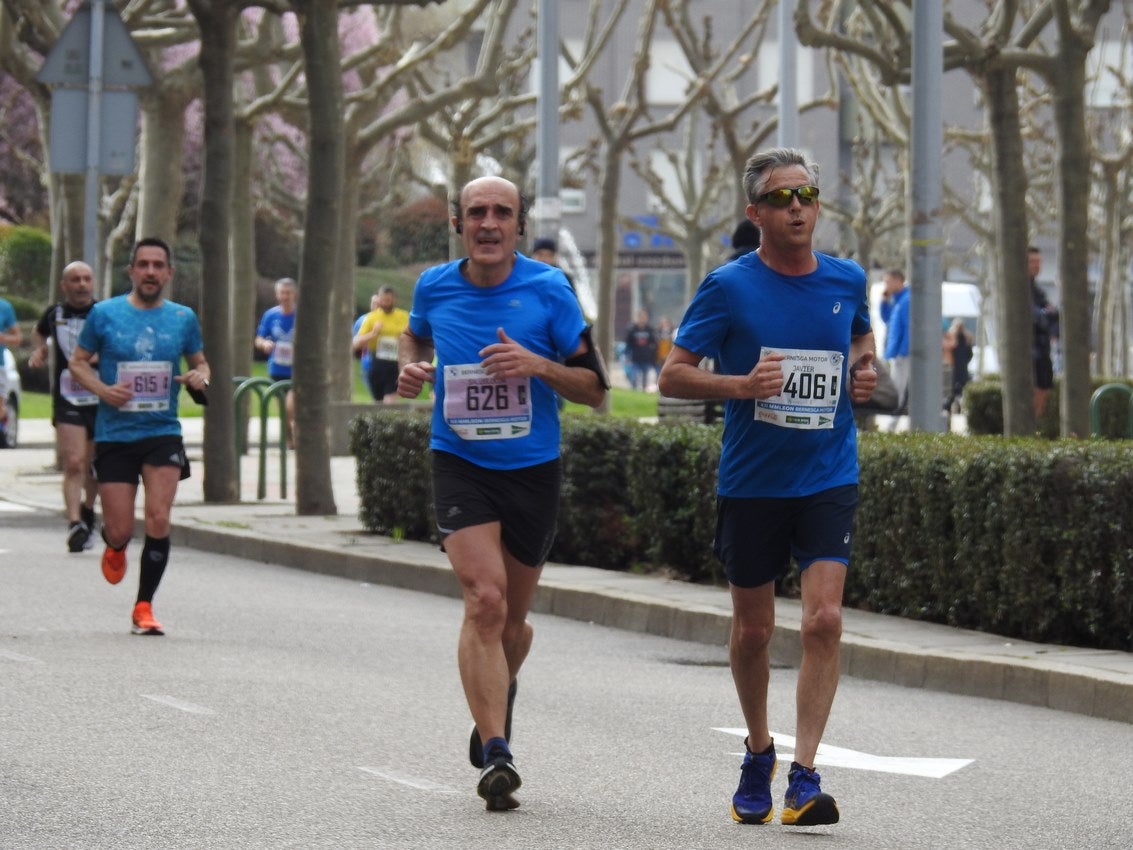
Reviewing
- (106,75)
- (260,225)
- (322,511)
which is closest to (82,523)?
(322,511)

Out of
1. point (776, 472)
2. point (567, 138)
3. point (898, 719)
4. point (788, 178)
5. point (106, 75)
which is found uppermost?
point (567, 138)

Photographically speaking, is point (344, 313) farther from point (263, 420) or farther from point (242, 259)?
point (263, 420)

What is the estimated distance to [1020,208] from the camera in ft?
55.4

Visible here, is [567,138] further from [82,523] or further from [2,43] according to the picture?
[82,523]

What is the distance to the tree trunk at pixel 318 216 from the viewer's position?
54.2 feet

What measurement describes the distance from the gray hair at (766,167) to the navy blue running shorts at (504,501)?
1042mm

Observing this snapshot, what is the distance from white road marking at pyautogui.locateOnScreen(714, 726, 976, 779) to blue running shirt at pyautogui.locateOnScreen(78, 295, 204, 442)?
4110 mm

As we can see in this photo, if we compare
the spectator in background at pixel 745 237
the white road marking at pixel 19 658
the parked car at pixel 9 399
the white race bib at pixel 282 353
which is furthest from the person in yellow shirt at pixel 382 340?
the white road marking at pixel 19 658

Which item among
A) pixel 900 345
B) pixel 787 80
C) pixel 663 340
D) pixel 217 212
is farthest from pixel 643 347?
pixel 217 212

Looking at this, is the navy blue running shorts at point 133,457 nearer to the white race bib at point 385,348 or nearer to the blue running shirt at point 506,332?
the blue running shirt at point 506,332

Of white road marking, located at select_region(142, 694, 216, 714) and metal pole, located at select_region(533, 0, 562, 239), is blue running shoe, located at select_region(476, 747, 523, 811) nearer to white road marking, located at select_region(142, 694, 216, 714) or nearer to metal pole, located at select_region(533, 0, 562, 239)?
white road marking, located at select_region(142, 694, 216, 714)

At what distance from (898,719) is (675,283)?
69.9 metres

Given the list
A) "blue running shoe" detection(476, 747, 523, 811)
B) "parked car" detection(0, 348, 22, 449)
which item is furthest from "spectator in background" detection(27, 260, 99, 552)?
"parked car" detection(0, 348, 22, 449)

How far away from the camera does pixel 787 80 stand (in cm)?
2155
